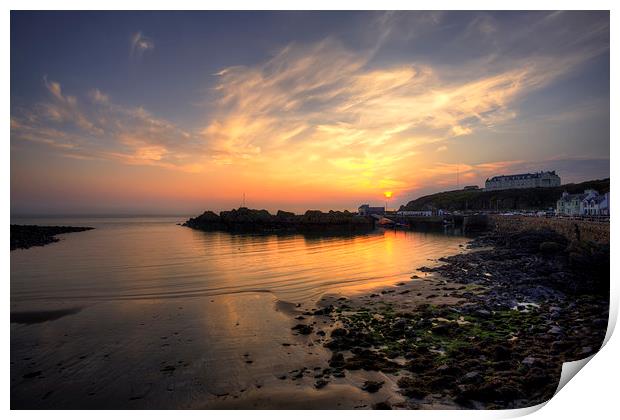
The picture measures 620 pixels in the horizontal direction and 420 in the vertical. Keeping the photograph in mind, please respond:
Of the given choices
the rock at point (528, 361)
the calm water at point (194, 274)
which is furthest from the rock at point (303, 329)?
the rock at point (528, 361)

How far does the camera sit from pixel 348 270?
41.3 ft

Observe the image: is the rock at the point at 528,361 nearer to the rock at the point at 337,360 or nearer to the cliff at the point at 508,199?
the rock at the point at 337,360

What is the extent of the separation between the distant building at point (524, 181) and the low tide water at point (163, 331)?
241ft

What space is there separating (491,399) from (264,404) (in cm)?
260

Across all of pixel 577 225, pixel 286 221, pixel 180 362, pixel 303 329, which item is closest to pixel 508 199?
pixel 286 221

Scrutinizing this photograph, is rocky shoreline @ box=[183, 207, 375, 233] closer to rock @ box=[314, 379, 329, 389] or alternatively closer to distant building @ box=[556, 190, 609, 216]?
distant building @ box=[556, 190, 609, 216]

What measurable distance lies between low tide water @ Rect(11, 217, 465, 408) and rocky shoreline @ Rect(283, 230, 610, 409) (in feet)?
2.03

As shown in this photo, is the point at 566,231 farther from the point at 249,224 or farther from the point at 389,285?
the point at 249,224

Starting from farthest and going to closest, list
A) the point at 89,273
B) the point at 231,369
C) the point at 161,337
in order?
the point at 89,273 → the point at 161,337 → the point at 231,369

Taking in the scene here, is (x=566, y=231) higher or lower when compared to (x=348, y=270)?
higher

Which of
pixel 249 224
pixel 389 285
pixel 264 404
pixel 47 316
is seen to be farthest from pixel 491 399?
pixel 249 224

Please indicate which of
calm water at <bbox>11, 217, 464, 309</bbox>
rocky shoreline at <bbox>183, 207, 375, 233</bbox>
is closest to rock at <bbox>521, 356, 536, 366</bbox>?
calm water at <bbox>11, 217, 464, 309</bbox>

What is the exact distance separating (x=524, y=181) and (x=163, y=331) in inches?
3362

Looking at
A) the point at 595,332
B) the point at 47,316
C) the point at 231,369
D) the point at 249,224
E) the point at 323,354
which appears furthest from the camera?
the point at 249,224
